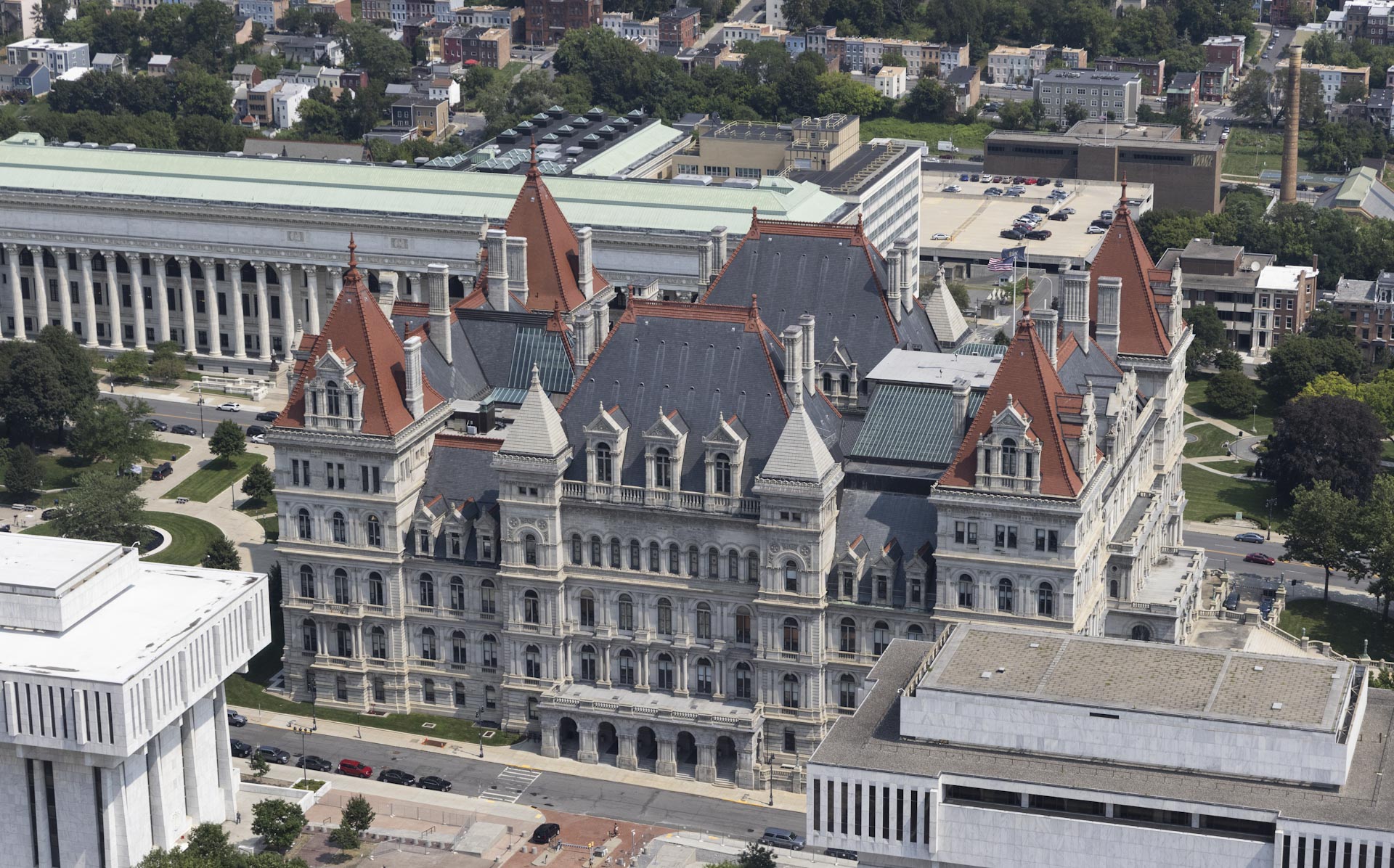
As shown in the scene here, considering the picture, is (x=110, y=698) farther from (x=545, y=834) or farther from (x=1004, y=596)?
(x=1004, y=596)

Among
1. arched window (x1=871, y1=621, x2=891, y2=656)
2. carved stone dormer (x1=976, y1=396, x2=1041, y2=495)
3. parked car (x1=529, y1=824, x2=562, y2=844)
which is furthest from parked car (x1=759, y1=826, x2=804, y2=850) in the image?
carved stone dormer (x1=976, y1=396, x2=1041, y2=495)

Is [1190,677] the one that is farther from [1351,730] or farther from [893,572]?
[893,572]

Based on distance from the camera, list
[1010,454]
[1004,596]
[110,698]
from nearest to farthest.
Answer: [110,698] → [1010,454] → [1004,596]

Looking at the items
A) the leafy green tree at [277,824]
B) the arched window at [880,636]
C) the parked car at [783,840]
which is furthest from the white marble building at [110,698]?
the arched window at [880,636]

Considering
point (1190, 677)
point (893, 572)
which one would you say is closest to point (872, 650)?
point (893, 572)

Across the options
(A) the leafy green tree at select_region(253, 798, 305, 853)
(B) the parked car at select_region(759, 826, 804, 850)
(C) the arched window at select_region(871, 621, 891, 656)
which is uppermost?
(C) the arched window at select_region(871, 621, 891, 656)

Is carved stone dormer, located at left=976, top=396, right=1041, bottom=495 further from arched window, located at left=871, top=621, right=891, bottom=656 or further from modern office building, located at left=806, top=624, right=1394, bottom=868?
modern office building, located at left=806, top=624, right=1394, bottom=868

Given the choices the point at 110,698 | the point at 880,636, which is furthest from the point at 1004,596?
the point at 110,698
